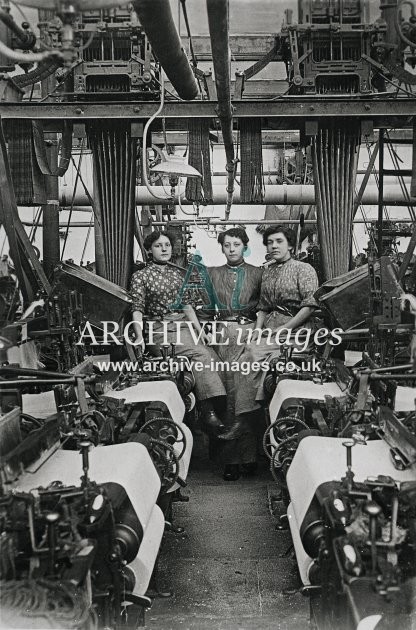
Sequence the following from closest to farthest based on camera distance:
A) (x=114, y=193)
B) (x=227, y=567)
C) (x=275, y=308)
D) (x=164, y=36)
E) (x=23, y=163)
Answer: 1. (x=164, y=36)
2. (x=227, y=567)
3. (x=23, y=163)
4. (x=114, y=193)
5. (x=275, y=308)

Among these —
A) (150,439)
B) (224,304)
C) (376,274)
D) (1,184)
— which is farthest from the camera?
(224,304)

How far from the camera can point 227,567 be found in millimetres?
3758

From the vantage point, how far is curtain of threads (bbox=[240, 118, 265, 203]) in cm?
538

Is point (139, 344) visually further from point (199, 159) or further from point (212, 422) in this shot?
point (199, 159)

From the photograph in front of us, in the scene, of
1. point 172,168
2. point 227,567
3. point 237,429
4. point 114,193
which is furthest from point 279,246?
point 227,567

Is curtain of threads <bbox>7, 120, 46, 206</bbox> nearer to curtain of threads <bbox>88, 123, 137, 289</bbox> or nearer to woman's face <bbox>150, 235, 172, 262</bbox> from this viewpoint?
curtain of threads <bbox>88, 123, 137, 289</bbox>

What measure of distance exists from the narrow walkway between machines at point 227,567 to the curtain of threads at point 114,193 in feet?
6.02

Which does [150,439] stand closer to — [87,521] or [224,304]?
[87,521]

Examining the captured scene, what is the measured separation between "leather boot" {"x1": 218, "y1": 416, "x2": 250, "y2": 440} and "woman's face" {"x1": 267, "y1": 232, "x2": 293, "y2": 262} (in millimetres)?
1327

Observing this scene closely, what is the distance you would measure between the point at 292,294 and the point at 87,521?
3.78 meters

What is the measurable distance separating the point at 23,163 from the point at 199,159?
4.24ft

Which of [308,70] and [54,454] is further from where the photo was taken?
[308,70]

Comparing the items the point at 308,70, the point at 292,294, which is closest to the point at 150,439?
the point at 292,294

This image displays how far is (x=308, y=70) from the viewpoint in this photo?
548 cm
